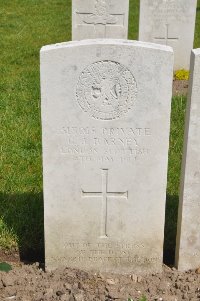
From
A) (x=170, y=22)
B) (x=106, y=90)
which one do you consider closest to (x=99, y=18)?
(x=170, y=22)

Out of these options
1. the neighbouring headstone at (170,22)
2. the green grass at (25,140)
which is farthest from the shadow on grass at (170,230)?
the neighbouring headstone at (170,22)

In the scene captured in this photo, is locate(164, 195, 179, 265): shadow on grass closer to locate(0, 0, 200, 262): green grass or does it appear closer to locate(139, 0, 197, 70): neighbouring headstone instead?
locate(0, 0, 200, 262): green grass

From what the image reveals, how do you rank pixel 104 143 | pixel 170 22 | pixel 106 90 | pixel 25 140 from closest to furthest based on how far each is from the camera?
pixel 106 90 → pixel 104 143 → pixel 25 140 → pixel 170 22

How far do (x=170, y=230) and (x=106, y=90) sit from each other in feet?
4.76

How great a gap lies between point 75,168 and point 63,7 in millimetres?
11969

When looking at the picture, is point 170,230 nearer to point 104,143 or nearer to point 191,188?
point 191,188

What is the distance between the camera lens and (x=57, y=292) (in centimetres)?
367

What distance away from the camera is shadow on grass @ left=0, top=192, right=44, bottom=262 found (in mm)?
4266

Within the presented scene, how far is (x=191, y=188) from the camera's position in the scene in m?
3.72

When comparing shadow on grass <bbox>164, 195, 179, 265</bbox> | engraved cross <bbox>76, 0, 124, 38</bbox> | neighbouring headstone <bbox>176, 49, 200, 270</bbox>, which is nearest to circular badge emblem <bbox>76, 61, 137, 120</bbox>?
neighbouring headstone <bbox>176, 49, 200, 270</bbox>

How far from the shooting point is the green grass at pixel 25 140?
4.43 metres

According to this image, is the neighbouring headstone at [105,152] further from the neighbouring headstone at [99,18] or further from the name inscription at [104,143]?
Answer: the neighbouring headstone at [99,18]

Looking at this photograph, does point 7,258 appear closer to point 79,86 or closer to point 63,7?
point 79,86

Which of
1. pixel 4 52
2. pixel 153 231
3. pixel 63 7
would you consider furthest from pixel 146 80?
pixel 63 7
